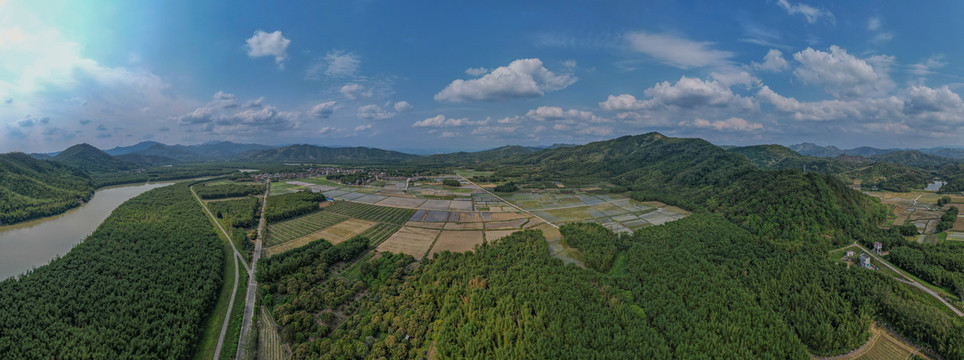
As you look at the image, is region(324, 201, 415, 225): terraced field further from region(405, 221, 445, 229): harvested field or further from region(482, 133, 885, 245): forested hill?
region(482, 133, 885, 245): forested hill

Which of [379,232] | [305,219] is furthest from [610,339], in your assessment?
[305,219]

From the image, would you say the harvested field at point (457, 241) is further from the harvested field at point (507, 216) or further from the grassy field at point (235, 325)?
the grassy field at point (235, 325)

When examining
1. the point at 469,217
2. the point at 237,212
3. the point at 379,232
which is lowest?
the point at 379,232

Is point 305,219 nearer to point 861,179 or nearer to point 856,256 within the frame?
point 856,256

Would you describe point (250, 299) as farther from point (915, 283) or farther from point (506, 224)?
point (915, 283)

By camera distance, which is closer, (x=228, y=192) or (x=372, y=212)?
(x=372, y=212)

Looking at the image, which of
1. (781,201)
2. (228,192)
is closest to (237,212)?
(228,192)

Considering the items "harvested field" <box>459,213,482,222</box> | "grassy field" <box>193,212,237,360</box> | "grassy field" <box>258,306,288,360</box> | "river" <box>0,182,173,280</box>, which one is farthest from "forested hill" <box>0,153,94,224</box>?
"harvested field" <box>459,213,482,222</box>
